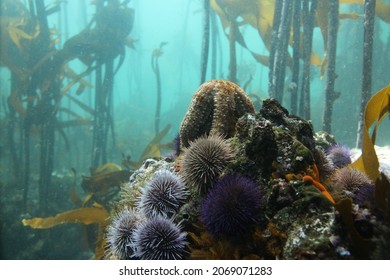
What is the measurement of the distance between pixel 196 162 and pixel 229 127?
107cm

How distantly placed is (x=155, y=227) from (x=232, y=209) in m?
0.70

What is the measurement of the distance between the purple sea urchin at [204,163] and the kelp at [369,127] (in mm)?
1422

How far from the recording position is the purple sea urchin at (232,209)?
2.24 m

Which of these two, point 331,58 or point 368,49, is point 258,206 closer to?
point 368,49

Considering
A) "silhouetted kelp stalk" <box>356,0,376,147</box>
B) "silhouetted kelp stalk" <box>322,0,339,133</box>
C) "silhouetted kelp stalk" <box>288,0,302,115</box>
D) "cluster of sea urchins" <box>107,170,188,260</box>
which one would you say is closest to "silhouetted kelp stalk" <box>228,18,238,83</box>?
"silhouetted kelp stalk" <box>288,0,302,115</box>

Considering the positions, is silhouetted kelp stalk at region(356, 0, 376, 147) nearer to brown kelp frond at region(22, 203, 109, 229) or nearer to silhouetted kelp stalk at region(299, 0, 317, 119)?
silhouetted kelp stalk at region(299, 0, 317, 119)

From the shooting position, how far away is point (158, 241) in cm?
243

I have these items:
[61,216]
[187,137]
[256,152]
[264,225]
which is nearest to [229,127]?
[187,137]

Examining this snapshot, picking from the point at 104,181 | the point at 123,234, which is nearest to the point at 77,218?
the point at 123,234

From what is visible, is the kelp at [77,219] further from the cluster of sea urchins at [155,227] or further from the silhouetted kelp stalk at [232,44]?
the silhouetted kelp stalk at [232,44]

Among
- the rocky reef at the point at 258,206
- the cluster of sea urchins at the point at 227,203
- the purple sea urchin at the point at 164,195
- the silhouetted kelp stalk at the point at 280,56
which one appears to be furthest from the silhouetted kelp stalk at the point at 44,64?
the cluster of sea urchins at the point at 227,203

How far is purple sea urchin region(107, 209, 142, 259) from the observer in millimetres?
2695
